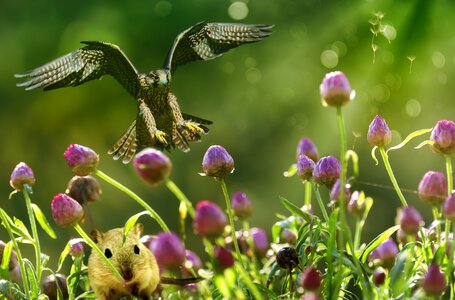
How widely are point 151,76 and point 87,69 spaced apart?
0.09m

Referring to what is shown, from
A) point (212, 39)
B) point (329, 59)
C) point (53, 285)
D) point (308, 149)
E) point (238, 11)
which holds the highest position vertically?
point (238, 11)

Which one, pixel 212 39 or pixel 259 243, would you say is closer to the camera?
pixel 259 243

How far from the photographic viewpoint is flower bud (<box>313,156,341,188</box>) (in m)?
0.62

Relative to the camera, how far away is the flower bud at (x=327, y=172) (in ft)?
2.04

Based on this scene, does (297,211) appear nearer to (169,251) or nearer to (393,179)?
(393,179)

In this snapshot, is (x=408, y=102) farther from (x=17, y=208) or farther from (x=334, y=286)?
(x=334, y=286)

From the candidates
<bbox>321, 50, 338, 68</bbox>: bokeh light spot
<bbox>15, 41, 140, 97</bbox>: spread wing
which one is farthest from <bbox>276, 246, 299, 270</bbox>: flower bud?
<bbox>321, 50, 338, 68</bbox>: bokeh light spot

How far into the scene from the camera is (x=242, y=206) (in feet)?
2.20

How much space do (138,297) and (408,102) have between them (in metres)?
2.23

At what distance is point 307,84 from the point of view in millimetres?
2814

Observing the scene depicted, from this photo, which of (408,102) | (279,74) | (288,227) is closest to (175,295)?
(288,227)

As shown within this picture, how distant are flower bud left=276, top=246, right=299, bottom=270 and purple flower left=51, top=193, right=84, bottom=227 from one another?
5.8 inches

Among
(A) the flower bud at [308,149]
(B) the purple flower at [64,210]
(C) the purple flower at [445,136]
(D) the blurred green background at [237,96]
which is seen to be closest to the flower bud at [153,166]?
(B) the purple flower at [64,210]

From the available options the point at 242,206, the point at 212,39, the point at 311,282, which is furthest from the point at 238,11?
the point at 311,282
